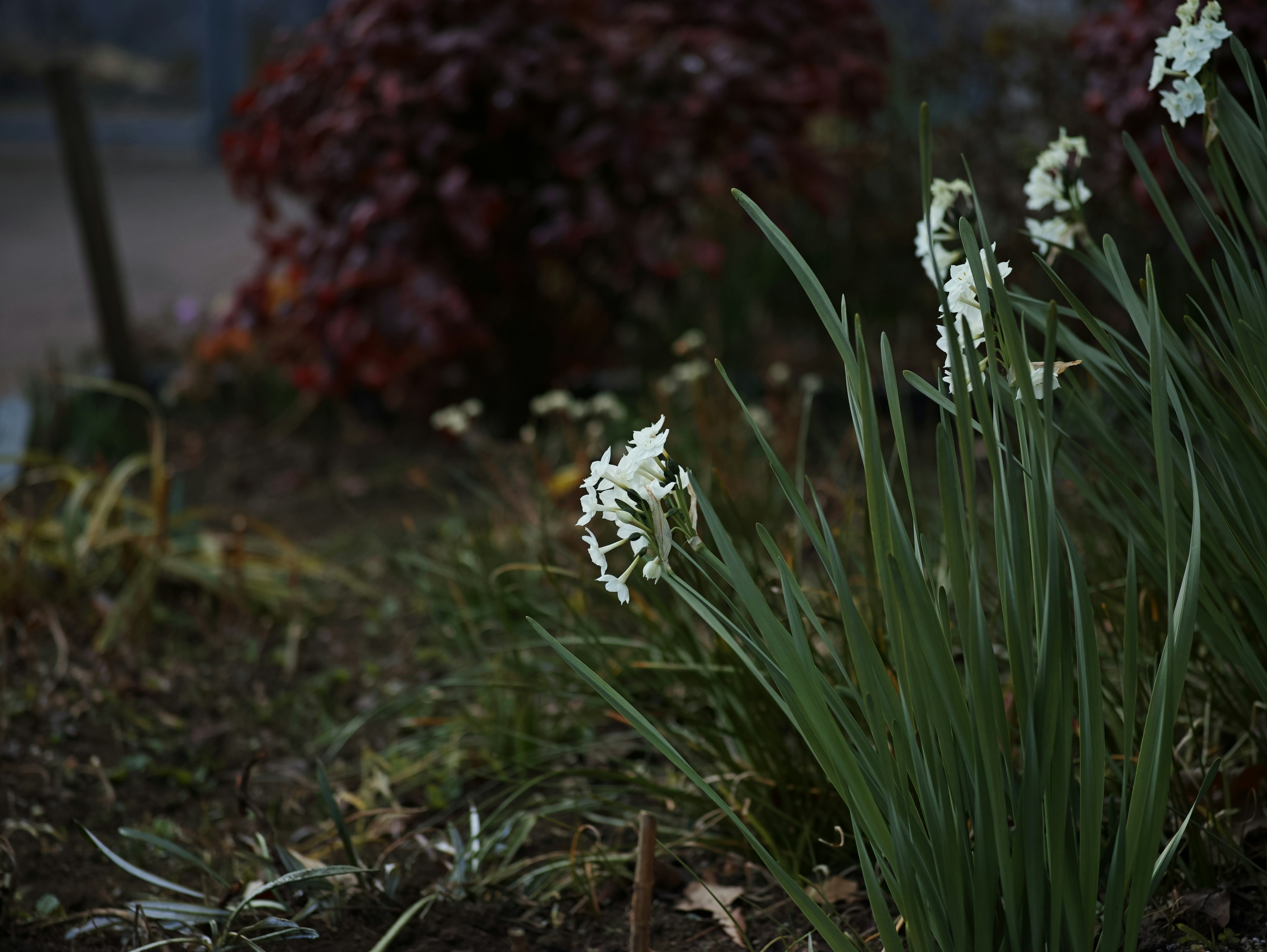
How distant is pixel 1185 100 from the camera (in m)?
1.30

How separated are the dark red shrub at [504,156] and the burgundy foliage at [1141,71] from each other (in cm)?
80

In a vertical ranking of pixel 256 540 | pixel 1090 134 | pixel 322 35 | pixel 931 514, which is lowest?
pixel 256 540

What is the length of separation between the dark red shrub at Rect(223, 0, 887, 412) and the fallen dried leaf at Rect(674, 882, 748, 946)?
1901 millimetres

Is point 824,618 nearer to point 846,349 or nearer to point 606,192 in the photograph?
point 846,349

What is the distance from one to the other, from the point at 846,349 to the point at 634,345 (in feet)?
10.3

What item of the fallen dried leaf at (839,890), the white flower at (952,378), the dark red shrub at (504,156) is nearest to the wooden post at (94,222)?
the dark red shrub at (504,156)

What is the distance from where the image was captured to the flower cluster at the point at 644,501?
881mm

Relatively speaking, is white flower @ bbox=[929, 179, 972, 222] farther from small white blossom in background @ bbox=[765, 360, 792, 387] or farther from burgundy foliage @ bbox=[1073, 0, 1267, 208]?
small white blossom in background @ bbox=[765, 360, 792, 387]

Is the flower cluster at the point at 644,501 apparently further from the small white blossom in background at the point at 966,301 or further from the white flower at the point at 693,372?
the white flower at the point at 693,372

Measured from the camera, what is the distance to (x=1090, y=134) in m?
3.38

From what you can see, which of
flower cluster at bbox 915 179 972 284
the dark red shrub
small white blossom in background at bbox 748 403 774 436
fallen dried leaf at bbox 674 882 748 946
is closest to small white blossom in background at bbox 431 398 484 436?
the dark red shrub

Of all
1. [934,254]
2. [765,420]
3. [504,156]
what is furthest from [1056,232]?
[504,156]

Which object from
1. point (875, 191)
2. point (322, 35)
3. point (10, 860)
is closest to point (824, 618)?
point (10, 860)

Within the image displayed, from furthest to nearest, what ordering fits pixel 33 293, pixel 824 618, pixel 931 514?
1. pixel 33 293
2. pixel 931 514
3. pixel 824 618
